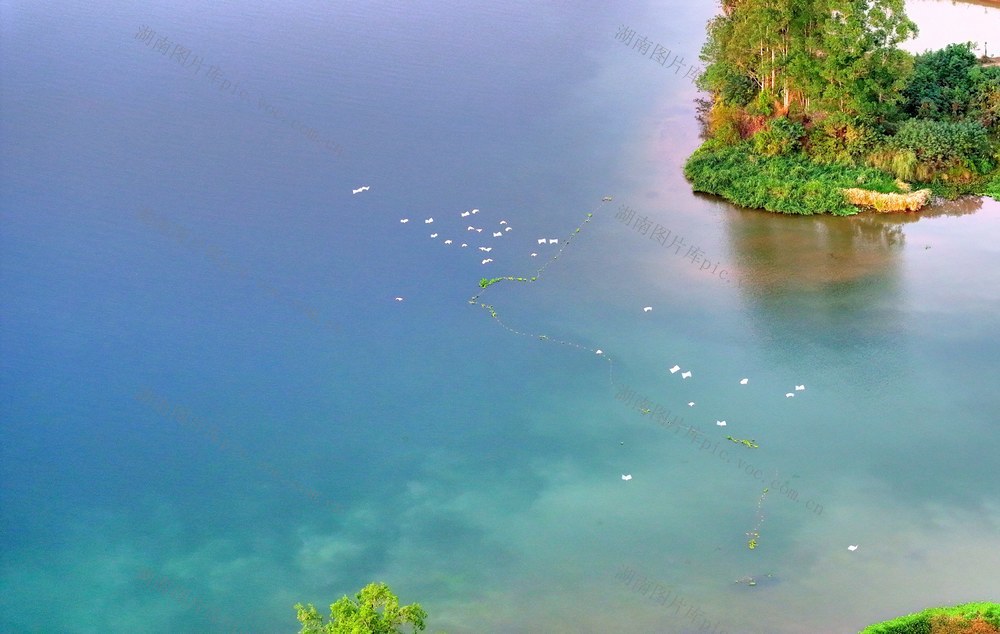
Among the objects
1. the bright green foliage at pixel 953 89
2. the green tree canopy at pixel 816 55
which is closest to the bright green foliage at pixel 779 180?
the green tree canopy at pixel 816 55

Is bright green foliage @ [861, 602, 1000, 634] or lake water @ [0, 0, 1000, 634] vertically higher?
lake water @ [0, 0, 1000, 634]

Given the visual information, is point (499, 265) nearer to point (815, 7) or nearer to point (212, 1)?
point (815, 7)

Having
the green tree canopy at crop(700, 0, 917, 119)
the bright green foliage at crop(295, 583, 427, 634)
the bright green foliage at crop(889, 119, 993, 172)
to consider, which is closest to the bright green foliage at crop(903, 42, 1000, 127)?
the green tree canopy at crop(700, 0, 917, 119)

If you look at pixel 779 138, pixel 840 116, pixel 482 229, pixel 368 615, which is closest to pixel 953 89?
pixel 840 116

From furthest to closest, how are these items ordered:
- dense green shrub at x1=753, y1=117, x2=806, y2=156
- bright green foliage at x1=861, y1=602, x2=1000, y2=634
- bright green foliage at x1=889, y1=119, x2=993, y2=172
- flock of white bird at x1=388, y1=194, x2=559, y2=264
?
dense green shrub at x1=753, y1=117, x2=806, y2=156, bright green foliage at x1=889, y1=119, x2=993, y2=172, flock of white bird at x1=388, y1=194, x2=559, y2=264, bright green foliage at x1=861, y1=602, x2=1000, y2=634

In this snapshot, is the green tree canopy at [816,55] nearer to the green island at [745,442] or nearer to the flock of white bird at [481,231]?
the flock of white bird at [481,231]

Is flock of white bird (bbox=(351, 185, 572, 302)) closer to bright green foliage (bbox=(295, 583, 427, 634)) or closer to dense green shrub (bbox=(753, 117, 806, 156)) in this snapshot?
dense green shrub (bbox=(753, 117, 806, 156))

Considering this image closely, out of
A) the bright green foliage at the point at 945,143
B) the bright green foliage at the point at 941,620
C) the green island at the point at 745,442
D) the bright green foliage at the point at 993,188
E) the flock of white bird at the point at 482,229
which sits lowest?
the bright green foliage at the point at 941,620

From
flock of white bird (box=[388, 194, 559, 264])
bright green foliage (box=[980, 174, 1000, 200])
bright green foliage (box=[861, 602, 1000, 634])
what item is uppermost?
flock of white bird (box=[388, 194, 559, 264])
